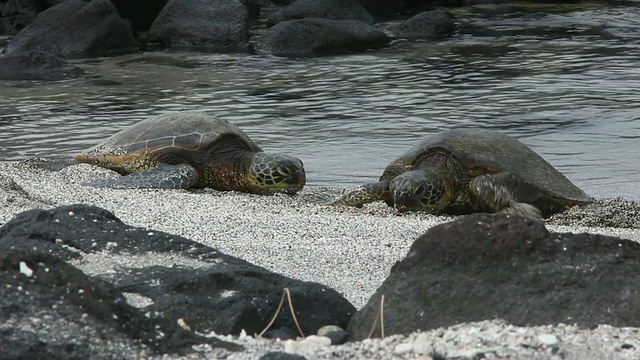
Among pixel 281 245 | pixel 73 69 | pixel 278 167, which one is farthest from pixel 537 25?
pixel 281 245

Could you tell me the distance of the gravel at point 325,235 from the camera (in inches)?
110

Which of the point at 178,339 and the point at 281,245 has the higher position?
the point at 178,339

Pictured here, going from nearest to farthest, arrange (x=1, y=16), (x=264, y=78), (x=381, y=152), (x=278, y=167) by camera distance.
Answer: (x=278, y=167) < (x=381, y=152) < (x=264, y=78) < (x=1, y=16)

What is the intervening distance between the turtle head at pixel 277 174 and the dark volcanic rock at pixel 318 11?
1531 centimetres

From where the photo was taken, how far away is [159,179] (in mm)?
7836

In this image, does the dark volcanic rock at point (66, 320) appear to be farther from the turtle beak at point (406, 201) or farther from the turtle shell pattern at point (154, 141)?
the turtle shell pattern at point (154, 141)

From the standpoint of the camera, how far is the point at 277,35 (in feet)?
66.4

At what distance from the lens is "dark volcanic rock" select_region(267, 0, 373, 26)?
2345 cm

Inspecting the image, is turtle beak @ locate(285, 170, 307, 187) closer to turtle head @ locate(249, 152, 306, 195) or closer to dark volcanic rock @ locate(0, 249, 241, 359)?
turtle head @ locate(249, 152, 306, 195)

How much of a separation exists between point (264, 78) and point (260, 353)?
13.5m

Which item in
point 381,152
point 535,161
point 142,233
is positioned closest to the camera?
point 142,233

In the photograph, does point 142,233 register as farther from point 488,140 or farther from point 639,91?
point 639,91

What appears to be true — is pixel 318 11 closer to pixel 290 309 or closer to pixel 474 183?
pixel 474 183

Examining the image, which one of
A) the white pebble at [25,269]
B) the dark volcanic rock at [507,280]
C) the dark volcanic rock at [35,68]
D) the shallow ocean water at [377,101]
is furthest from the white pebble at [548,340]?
the dark volcanic rock at [35,68]
